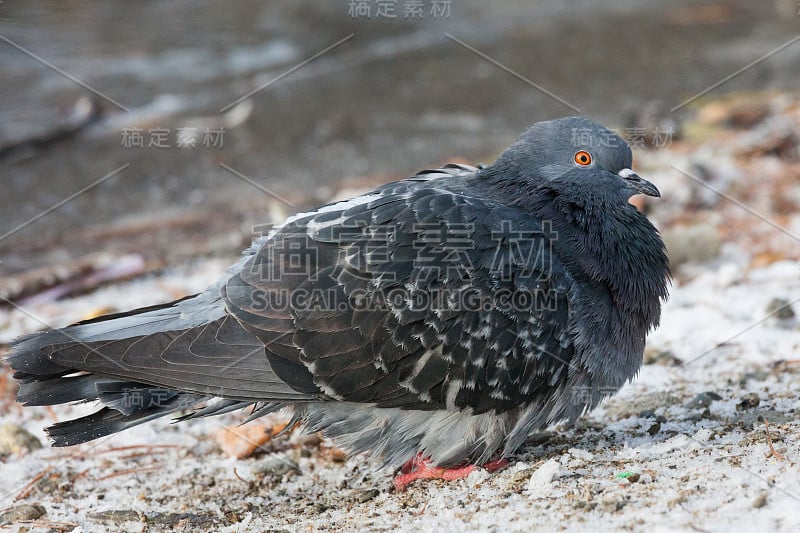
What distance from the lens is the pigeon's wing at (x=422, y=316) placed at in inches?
153

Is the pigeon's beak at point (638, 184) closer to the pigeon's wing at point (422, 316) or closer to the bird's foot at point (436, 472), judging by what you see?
the pigeon's wing at point (422, 316)

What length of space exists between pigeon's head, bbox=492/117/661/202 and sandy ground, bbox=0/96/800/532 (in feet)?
3.93

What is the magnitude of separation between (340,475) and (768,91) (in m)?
8.93

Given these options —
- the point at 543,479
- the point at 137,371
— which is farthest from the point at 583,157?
the point at 137,371

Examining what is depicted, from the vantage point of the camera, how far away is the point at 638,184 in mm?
4406

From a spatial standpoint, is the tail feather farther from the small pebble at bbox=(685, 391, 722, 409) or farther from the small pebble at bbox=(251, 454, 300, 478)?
the small pebble at bbox=(685, 391, 722, 409)

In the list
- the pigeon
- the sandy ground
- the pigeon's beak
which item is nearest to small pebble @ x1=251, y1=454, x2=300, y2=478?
the sandy ground

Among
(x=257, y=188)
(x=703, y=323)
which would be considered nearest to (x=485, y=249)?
(x=703, y=323)

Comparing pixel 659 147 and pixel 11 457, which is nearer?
pixel 11 457

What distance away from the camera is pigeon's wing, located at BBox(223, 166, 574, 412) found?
3.88 m

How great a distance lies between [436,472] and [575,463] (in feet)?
2.25

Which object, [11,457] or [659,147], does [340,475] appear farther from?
[659,147]

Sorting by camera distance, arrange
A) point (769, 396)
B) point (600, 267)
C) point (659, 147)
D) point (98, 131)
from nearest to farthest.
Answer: point (600, 267) → point (769, 396) → point (659, 147) → point (98, 131)

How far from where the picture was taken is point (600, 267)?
4.16 meters
